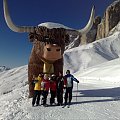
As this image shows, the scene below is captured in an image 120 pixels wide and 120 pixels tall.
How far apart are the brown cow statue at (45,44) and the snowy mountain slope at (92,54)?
4001 cm

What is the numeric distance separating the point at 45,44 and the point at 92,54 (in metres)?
54.7

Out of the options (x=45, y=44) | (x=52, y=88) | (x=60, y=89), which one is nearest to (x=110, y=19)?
(x=45, y=44)

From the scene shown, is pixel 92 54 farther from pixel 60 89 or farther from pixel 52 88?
pixel 52 88

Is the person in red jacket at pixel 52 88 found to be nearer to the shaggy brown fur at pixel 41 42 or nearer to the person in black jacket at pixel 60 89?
the person in black jacket at pixel 60 89

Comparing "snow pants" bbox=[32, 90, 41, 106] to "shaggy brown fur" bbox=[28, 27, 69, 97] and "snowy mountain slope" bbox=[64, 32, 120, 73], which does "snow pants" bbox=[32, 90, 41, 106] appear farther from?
"snowy mountain slope" bbox=[64, 32, 120, 73]

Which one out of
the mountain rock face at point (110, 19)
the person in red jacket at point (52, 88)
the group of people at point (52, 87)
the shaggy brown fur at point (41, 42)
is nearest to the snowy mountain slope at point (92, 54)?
the mountain rock face at point (110, 19)

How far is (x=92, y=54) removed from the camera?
209ft

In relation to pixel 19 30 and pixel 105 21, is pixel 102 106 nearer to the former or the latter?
pixel 19 30

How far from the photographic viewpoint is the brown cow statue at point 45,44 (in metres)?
9.47

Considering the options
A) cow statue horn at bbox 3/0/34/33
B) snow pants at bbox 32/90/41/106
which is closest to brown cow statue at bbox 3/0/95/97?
cow statue horn at bbox 3/0/34/33

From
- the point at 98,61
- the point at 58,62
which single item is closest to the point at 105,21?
the point at 98,61

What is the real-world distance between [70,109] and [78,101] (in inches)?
53.2

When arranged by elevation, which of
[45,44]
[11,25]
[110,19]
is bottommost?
[45,44]

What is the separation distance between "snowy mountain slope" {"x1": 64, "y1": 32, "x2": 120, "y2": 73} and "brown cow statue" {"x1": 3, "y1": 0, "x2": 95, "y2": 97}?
4001 cm
